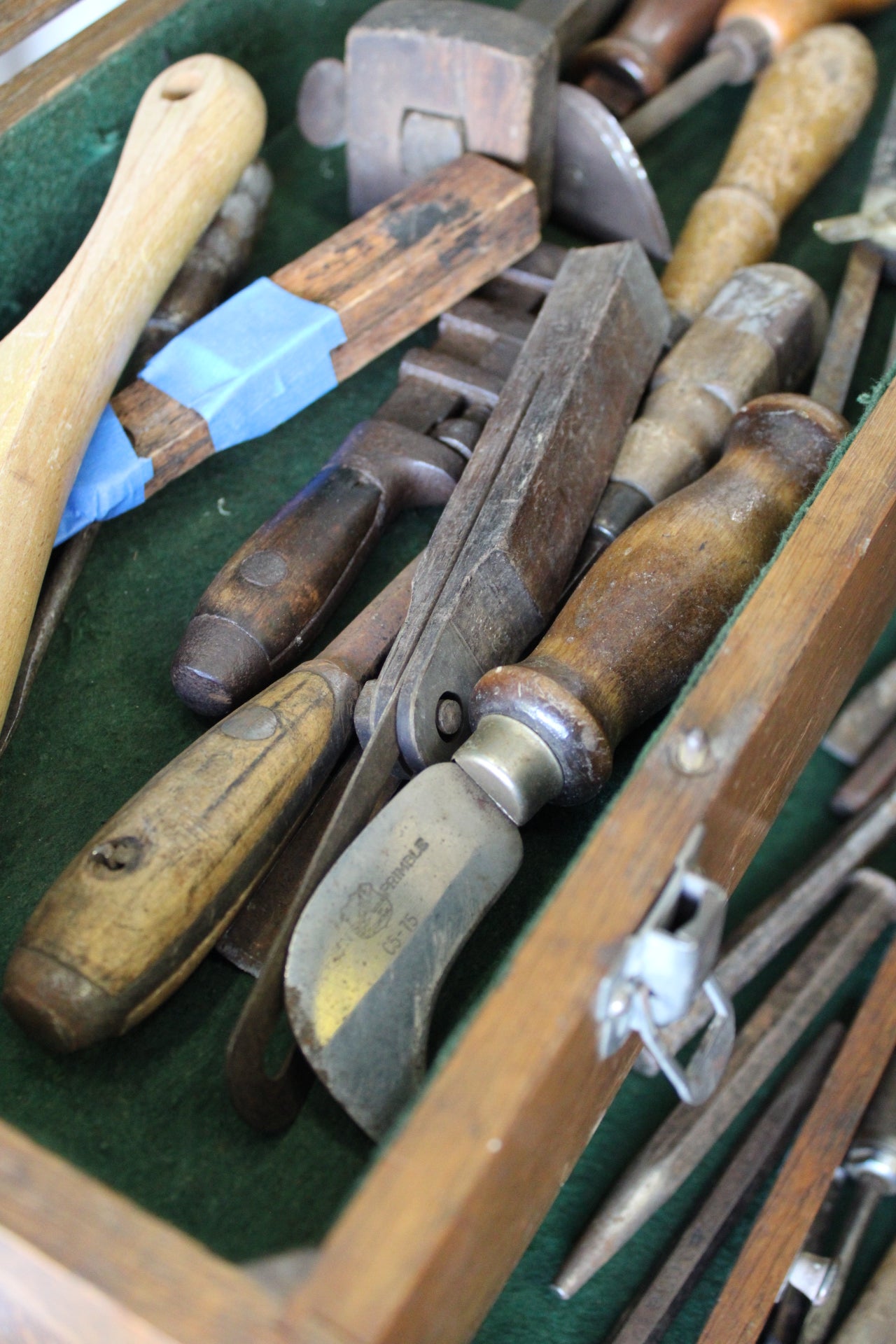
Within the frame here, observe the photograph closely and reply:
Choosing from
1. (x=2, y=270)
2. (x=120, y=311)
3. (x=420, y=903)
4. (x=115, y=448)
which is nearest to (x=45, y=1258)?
(x=420, y=903)

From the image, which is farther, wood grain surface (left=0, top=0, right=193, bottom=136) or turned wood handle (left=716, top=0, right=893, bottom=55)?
turned wood handle (left=716, top=0, right=893, bottom=55)

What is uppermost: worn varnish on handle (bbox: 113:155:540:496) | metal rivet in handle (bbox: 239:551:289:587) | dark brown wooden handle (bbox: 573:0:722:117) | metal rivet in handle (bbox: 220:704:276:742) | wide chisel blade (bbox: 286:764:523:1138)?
dark brown wooden handle (bbox: 573:0:722:117)

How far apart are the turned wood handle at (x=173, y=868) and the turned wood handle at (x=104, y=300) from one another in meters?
0.20

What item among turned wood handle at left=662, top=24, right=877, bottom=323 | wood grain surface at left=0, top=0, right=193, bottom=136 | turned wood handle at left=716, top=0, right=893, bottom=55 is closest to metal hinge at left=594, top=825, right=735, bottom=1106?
turned wood handle at left=662, top=24, right=877, bottom=323

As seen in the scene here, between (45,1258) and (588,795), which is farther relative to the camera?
(588,795)

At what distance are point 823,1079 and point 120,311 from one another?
102cm

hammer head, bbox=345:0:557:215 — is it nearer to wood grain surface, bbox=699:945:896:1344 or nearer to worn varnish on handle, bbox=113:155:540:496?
worn varnish on handle, bbox=113:155:540:496

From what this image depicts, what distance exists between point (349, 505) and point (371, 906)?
1.30 ft

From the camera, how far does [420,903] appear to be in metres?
0.73

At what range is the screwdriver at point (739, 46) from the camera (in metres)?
1.47

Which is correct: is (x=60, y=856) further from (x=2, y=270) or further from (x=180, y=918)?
(x=2, y=270)

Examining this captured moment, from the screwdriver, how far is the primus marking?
1111mm

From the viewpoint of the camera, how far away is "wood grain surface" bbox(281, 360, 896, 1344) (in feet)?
1.61

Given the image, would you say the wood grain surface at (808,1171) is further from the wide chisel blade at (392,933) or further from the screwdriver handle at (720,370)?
the screwdriver handle at (720,370)
